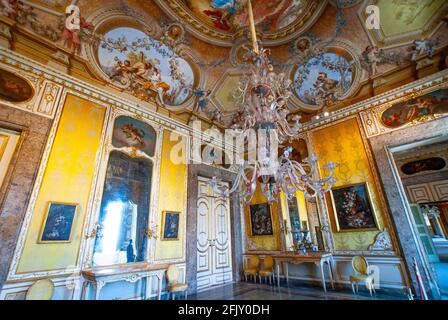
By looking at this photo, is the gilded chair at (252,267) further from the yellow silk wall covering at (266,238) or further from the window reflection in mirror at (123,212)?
the window reflection in mirror at (123,212)

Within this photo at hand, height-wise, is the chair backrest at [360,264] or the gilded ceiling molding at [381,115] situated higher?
the gilded ceiling molding at [381,115]

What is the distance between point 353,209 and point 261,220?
3.20 m

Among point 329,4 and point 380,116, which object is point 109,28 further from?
point 380,116

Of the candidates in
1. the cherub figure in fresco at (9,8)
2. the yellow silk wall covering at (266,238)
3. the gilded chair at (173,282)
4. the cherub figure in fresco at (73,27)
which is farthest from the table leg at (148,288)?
the cherub figure in fresco at (9,8)

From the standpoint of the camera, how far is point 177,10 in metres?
5.30

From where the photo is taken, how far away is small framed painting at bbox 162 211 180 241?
18.2 feet

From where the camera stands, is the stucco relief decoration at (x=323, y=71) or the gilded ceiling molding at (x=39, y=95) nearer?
the gilded ceiling molding at (x=39, y=95)

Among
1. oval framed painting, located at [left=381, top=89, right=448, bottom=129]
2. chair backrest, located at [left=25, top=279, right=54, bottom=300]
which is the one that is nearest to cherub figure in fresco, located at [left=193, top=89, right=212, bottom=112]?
oval framed painting, located at [left=381, top=89, right=448, bottom=129]

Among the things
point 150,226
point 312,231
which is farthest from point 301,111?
point 150,226

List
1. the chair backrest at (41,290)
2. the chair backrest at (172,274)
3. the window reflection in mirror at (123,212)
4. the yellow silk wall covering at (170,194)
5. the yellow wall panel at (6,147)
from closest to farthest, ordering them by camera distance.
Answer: the chair backrest at (41,290) < the yellow wall panel at (6,147) < the window reflection in mirror at (123,212) < the chair backrest at (172,274) < the yellow silk wall covering at (170,194)

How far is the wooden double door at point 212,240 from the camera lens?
6.48 meters

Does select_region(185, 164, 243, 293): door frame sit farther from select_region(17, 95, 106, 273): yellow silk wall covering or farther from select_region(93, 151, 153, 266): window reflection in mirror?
select_region(17, 95, 106, 273): yellow silk wall covering

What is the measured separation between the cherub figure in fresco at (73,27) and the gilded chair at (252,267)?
8229 mm

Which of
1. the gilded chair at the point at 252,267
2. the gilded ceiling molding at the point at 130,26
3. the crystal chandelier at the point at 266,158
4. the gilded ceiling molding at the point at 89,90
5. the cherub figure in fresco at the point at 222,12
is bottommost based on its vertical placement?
the gilded chair at the point at 252,267
